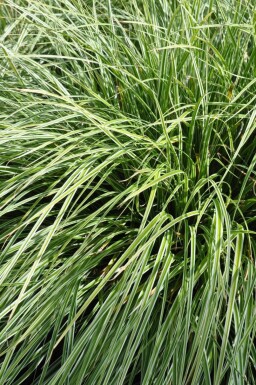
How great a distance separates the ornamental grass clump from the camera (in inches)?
62.4

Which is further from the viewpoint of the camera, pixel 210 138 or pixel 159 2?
pixel 159 2

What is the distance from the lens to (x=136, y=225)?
6.39ft

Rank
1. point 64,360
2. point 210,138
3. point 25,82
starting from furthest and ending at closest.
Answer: point 25,82 → point 210,138 → point 64,360

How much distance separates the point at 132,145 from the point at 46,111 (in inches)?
12.0

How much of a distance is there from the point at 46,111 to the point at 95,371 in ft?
2.71

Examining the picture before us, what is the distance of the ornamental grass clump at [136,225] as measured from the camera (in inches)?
62.4

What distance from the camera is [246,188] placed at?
1935mm

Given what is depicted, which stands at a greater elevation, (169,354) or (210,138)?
(210,138)

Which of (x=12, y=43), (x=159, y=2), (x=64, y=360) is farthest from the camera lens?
(x=12, y=43)

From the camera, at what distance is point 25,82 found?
7.30 feet

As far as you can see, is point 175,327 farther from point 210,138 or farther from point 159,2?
point 159,2

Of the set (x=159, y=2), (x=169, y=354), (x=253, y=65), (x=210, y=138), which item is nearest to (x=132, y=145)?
(x=210, y=138)

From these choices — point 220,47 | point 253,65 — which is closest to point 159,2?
point 220,47

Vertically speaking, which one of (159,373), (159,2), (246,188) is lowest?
(159,373)
